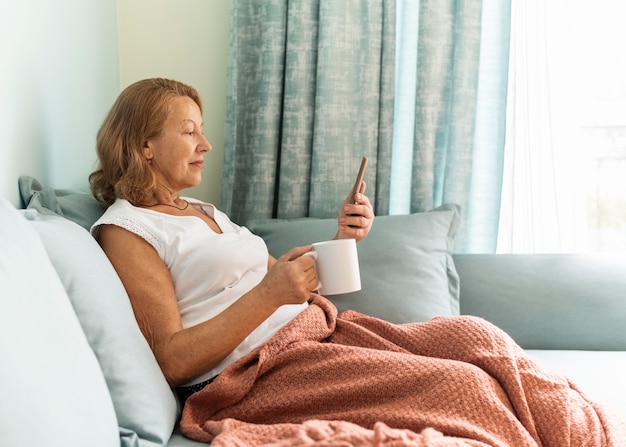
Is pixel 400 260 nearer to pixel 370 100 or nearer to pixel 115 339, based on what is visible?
pixel 370 100

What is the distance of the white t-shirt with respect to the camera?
56.8 inches

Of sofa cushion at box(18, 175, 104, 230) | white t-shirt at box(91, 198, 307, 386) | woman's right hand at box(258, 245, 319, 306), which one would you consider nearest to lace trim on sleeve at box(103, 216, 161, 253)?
white t-shirt at box(91, 198, 307, 386)

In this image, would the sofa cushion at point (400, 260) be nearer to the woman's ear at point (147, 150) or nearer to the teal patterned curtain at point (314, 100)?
the teal patterned curtain at point (314, 100)

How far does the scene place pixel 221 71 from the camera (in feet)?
7.75

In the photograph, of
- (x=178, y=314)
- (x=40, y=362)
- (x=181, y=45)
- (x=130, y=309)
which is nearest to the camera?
(x=40, y=362)

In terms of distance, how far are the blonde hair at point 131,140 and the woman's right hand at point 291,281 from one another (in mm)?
432

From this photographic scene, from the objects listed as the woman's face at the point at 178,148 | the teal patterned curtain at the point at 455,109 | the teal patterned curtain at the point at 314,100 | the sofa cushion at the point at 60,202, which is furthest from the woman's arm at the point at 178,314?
the teal patterned curtain at the point at 455,109

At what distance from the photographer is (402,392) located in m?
1.19

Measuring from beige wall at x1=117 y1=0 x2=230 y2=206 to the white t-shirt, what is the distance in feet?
2.95

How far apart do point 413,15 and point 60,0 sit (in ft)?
3.47

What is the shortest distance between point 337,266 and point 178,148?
1.81 feet

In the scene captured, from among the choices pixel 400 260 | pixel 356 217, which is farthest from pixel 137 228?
pixel 400 260

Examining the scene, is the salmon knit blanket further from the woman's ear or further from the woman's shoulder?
the woman's ear

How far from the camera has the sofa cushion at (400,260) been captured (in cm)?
181
